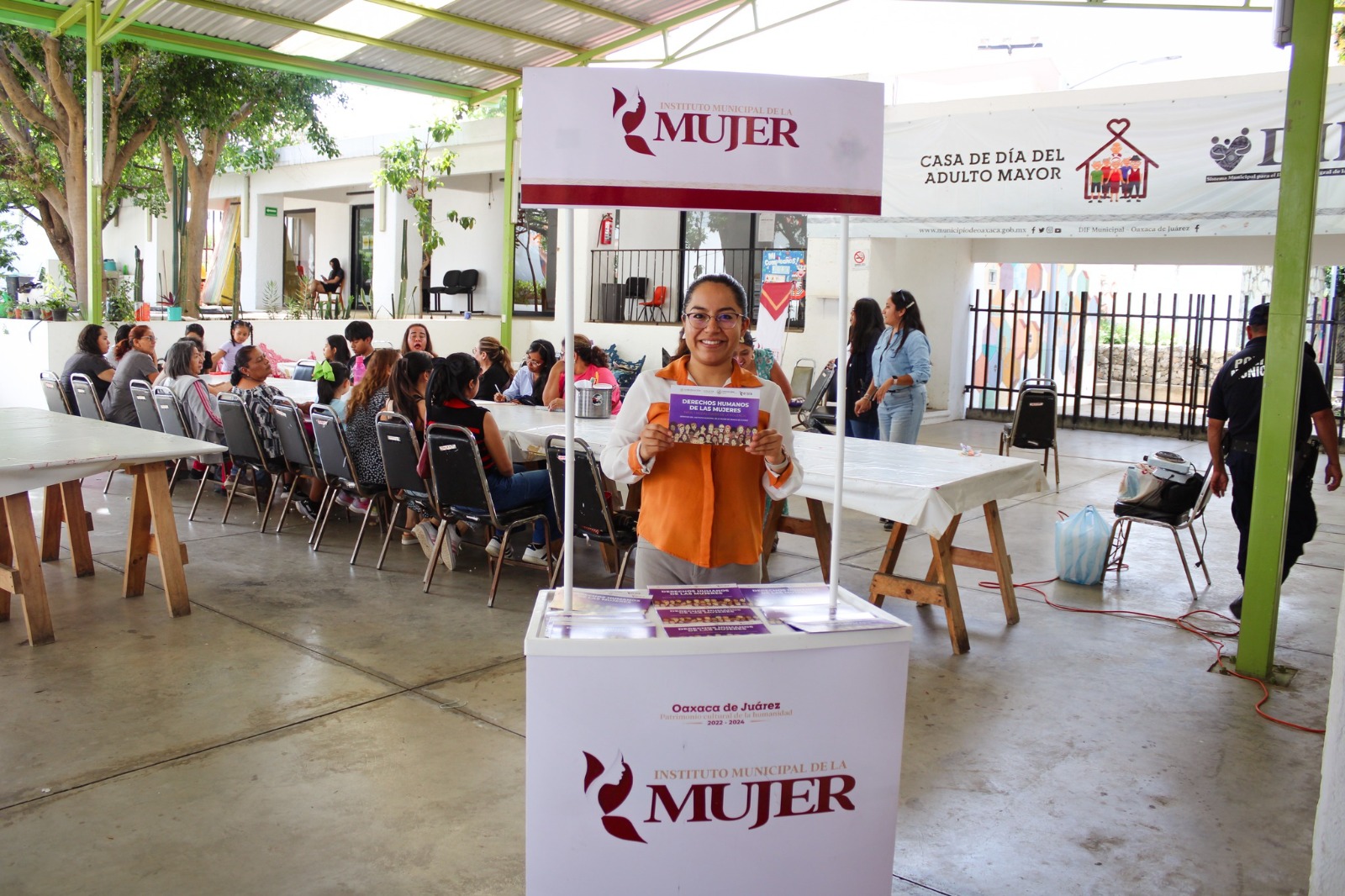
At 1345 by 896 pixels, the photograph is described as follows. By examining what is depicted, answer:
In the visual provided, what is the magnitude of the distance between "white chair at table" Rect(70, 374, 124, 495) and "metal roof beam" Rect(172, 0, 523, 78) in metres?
3.58

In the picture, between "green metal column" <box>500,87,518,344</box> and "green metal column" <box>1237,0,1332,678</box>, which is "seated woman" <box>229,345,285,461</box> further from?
"green metal column" <box>500,87,518,344</box>

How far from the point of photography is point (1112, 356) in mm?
12352

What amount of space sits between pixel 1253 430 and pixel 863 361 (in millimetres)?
2777

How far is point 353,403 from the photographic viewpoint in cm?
573

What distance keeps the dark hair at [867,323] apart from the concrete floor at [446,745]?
6.74 ft

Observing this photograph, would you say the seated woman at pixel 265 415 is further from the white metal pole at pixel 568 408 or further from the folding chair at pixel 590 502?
the white metal pole at pixel 568 408

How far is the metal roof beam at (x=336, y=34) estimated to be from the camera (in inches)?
352

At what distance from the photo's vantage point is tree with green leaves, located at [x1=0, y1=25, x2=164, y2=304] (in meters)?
11.3

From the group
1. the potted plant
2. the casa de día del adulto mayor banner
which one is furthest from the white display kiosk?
the potted plant

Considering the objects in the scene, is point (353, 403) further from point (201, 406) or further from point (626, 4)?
point (626, 4)

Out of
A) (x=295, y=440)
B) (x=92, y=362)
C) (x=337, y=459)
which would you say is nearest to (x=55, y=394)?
(x=92, y=362)

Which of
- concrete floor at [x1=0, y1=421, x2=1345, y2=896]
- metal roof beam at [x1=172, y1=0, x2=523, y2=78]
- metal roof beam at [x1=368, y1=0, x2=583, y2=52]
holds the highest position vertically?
metal roof beam at [x1=368, y1=0, x2=583, y2=52]

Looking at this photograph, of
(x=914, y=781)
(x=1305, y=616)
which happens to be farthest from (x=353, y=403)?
(x=1305, y=616)

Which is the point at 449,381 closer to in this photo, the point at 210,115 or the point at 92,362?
the point at 92,362
